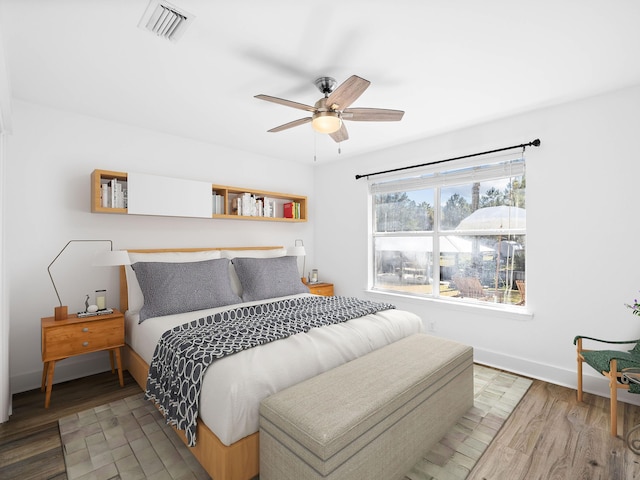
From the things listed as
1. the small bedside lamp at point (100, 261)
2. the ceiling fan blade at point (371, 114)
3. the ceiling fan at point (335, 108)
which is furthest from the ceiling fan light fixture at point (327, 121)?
the small bedside lamp at point (100, 261)

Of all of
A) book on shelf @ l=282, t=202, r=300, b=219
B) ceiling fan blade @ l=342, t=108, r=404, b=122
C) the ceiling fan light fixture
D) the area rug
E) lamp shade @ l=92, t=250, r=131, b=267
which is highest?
ceiling fan blade @ l=342, t=108, r=404, b=122

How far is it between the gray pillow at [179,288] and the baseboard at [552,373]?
2.61 meters

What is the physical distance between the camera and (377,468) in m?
1.56

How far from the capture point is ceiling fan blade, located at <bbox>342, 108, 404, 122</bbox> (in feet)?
7.51

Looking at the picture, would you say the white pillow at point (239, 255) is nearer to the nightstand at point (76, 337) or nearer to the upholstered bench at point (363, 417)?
the nightstand at point (76, 337)

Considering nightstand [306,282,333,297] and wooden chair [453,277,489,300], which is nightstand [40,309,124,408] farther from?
wooden chair [453,277,489,300]

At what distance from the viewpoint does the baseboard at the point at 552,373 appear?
259 centimetres

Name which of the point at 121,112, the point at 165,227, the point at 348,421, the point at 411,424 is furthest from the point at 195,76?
the point at 411,424

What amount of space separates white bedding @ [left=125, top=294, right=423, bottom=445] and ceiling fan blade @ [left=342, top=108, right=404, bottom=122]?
1.54m

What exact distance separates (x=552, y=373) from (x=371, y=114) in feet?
8.95

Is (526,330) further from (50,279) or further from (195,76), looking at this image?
(50,279)

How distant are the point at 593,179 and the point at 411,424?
248cm

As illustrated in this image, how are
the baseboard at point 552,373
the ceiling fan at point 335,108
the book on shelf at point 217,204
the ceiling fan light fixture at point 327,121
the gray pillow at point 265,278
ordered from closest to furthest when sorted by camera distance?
the ceiling fan at point 335,108 < the ceiling fan light fixture at point 327,121 < the baseboard at point 552,373 < the gray pillow at point 265,278 < the book on shelf at point 217,204

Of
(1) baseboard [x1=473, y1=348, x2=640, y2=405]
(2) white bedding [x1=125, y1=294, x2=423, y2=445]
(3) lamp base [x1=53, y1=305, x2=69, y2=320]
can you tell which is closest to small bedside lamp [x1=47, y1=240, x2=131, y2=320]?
(3) lamp base [x1=53, y1=305, x2=69, y2=320]
